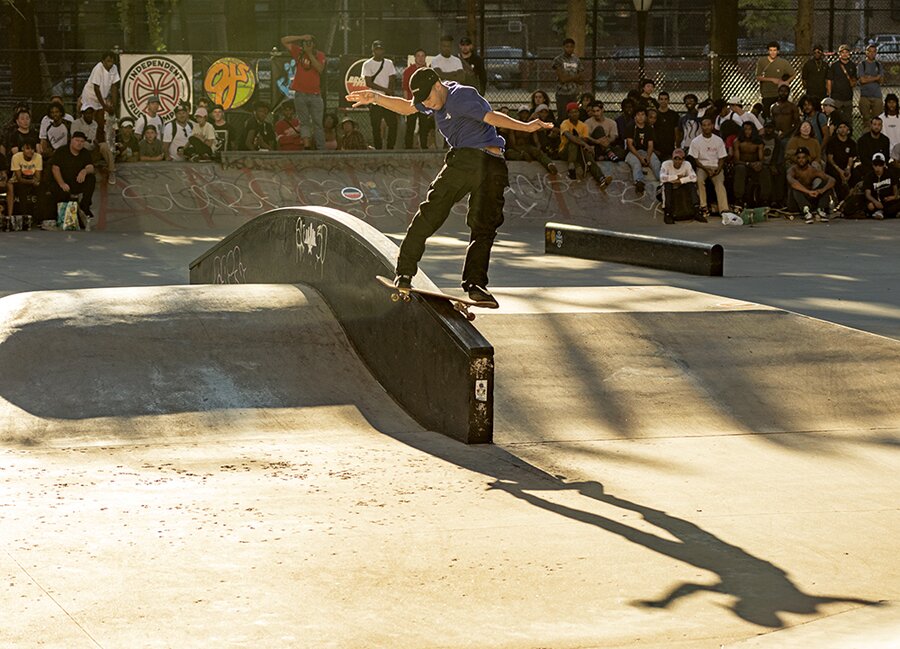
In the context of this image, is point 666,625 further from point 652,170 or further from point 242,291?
point 652,170

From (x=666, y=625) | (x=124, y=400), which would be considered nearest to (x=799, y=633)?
(x=666, y=625)

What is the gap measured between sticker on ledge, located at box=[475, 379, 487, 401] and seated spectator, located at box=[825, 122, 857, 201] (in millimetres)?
14326

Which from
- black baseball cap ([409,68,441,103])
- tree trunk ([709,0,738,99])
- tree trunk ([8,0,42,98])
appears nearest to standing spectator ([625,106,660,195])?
tree trunk ([709,0,738,99])

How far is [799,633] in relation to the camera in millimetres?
4828

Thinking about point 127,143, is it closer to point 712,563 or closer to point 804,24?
point 804,24

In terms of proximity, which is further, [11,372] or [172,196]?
[172,196]

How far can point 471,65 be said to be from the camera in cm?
2138

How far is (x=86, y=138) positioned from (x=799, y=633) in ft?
53.9

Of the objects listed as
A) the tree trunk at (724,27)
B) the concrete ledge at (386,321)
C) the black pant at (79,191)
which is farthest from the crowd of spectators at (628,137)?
the concrete ledge at (386,321)

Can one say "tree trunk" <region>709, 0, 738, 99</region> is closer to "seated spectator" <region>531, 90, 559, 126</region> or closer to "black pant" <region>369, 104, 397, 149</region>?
"seated spectator" <region>531, 90, 559, 126</region>

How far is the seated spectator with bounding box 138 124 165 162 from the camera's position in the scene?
20.5m

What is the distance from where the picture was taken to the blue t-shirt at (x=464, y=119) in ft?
26.7

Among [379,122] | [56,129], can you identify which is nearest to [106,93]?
[56,129]

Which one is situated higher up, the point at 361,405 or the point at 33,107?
the point at 33,107
